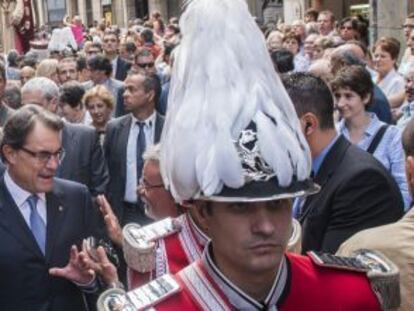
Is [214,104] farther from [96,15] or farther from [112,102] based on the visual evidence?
[96,15]

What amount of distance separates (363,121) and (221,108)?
3454mm

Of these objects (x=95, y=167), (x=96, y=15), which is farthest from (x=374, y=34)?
(x=96, y=15)

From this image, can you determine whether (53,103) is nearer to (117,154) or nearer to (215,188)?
(117,154)

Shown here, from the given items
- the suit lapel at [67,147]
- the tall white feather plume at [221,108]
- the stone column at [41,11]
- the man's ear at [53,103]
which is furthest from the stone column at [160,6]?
the tall white feather plume at [221,108]

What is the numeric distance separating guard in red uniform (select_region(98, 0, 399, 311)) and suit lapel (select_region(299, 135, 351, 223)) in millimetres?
1438

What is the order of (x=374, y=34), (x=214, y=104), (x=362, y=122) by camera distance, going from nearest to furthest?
(x=214, y=104), (x=362, y=122), (x=374, y=34)

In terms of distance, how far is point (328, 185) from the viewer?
383 centimetres

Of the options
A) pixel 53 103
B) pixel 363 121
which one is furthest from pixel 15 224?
pixel 53 103

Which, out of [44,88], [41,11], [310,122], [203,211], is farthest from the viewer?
[41,11]

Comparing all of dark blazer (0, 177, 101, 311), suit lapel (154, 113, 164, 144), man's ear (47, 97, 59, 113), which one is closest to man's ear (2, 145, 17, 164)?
dark blazer (0, 177, 101, 311)

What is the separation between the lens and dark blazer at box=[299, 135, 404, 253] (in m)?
3.77

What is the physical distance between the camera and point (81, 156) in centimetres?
634

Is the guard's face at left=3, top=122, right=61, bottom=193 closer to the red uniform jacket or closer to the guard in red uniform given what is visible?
the guard in red uniform

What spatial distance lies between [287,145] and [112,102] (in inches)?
234
